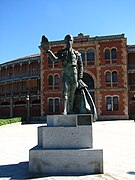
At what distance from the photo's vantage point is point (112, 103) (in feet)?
101

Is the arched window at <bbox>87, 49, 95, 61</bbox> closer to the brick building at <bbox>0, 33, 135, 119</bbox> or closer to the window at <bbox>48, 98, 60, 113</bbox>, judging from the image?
the brick building at <bbox>0, 33, 135, 119</bbox>

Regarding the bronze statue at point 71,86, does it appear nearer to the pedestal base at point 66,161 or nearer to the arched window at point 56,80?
the pedestal base at point 66,161

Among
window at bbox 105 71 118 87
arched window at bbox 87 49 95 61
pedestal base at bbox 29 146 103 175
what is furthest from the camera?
arched window at bbox 87 49 95 61

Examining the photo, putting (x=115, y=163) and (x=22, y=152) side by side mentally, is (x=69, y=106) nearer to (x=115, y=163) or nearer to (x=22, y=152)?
(x=115, y=163)

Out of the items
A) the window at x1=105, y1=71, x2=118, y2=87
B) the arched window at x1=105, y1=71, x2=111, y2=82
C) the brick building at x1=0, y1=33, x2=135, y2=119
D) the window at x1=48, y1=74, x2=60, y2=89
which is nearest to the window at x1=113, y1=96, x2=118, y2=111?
the brick building at x1=0, y1=33, x2=135, y2=119

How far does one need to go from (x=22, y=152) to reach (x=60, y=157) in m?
3.62

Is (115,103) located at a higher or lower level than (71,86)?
lower

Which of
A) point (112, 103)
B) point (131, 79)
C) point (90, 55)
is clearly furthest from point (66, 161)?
point (131, 79)

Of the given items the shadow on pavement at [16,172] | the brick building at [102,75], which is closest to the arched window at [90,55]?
the brick building at [102,75]

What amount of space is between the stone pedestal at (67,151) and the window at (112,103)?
25458mm

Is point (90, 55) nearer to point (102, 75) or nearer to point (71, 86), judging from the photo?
point (102, 75)

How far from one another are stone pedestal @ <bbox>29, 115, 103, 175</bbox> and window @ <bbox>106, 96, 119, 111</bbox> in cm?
2546

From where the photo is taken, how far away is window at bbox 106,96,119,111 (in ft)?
100.0

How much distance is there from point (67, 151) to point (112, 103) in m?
26.0
